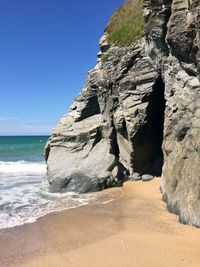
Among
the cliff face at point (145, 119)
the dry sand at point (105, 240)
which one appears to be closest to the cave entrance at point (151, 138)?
the cliff face at point (145, 119)

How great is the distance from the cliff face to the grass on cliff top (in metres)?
0.72

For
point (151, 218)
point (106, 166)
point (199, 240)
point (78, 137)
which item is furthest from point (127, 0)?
point (199, 240)

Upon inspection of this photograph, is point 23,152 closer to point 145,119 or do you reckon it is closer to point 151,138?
point 151,138

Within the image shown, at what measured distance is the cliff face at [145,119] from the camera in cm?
1391

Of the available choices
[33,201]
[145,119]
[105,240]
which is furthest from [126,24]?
[105,240]

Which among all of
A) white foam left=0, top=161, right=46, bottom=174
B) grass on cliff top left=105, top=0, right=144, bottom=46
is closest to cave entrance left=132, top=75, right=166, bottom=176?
grass on cliff top left=105, top=0, right=144, bottom=46

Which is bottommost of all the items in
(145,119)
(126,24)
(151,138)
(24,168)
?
(24,168)

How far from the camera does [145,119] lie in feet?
69.5

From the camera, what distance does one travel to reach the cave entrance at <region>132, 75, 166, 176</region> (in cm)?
2136

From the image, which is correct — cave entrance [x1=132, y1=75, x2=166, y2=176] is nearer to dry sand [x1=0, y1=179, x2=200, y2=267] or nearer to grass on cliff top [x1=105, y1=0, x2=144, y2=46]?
grass on cliff top [x1=105, y1=0, x2=144, y2=46]

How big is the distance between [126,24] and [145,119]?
823cm

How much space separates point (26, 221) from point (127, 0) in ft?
71.2

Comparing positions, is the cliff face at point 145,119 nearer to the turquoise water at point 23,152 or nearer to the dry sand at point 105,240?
the dry sand at point 105,240

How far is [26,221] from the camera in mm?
14586
